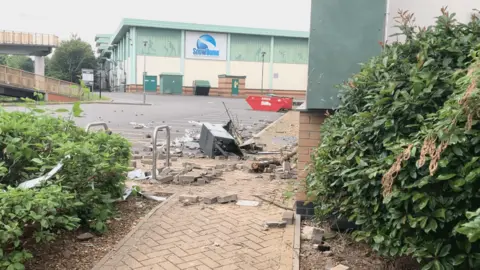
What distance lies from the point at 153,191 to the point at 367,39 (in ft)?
11.9

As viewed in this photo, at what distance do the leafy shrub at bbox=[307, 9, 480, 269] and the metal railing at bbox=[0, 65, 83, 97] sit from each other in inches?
1217

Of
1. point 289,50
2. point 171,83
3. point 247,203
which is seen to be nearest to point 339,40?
point 247,203

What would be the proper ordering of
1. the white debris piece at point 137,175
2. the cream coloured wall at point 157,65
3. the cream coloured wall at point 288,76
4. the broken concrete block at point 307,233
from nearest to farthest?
the broken concrete block at point 307,233 → the white debris piece at point 137,175 → the cream coloured wall at point 157,65 → the cream coloured wall at point 288,76

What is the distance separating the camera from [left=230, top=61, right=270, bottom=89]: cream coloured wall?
5488 cm

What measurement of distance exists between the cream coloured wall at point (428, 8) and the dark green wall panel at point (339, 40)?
165 millimetres

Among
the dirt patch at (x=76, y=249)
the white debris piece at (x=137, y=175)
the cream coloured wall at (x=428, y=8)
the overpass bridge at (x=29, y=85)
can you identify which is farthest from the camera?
the overpass bridge at (x=29, y=85)

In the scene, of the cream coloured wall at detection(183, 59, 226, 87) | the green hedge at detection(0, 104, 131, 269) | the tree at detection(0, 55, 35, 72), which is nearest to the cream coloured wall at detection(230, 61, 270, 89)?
the cream coloured wall at detection(183, 59, 226, 87)

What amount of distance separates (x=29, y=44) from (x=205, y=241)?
48717 millimetres

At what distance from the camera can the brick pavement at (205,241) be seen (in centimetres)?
376

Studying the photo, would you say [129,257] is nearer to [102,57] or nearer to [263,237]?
[263,237]

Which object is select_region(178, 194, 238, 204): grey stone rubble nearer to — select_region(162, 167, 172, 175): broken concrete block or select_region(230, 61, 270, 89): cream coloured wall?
select_region(162, 167, 172, 175): broken concrete block

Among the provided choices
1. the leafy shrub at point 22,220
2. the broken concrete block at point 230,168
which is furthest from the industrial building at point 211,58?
the leafy shrub at point 22,220

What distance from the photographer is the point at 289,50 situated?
185ft

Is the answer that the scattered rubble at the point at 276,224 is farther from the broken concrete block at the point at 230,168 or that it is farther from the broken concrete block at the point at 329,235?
the broken concrete block at the point at 230,168
